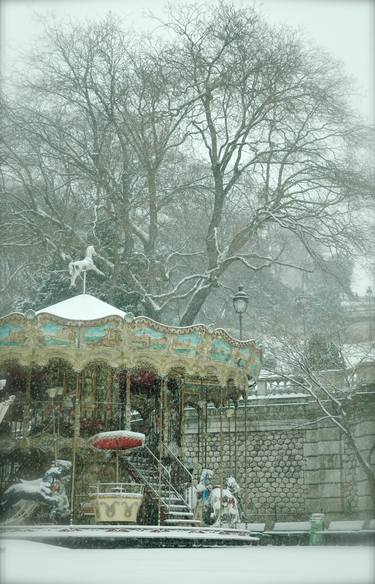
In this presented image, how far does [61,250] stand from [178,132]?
521cm

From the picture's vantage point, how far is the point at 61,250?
27.3m

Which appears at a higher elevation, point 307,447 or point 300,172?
point 300,172

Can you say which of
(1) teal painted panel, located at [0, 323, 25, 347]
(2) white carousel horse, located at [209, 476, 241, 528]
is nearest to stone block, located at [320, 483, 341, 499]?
(2) white carousel horse, located at [209, 476, 241, 528]

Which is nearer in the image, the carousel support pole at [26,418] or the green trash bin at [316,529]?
the carousel support pole at [26,418]

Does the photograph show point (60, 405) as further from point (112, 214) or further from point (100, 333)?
point (112, 214)

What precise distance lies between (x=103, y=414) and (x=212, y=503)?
3199 millimetres

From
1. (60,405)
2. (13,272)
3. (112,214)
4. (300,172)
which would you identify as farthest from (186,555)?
(13,272)

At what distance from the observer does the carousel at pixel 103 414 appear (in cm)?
1819

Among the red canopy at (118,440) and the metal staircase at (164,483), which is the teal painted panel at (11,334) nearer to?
the red canopy at (118,440)

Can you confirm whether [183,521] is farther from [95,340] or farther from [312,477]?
[312,477]

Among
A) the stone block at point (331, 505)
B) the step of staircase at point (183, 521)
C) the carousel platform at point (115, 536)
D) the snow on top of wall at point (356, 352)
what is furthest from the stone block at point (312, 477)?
the carousel platform at point (115, 536)

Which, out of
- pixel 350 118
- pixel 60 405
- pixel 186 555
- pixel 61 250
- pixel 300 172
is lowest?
pixel 186 555

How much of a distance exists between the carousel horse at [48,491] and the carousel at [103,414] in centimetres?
2

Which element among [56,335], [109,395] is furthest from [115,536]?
[109,395]
